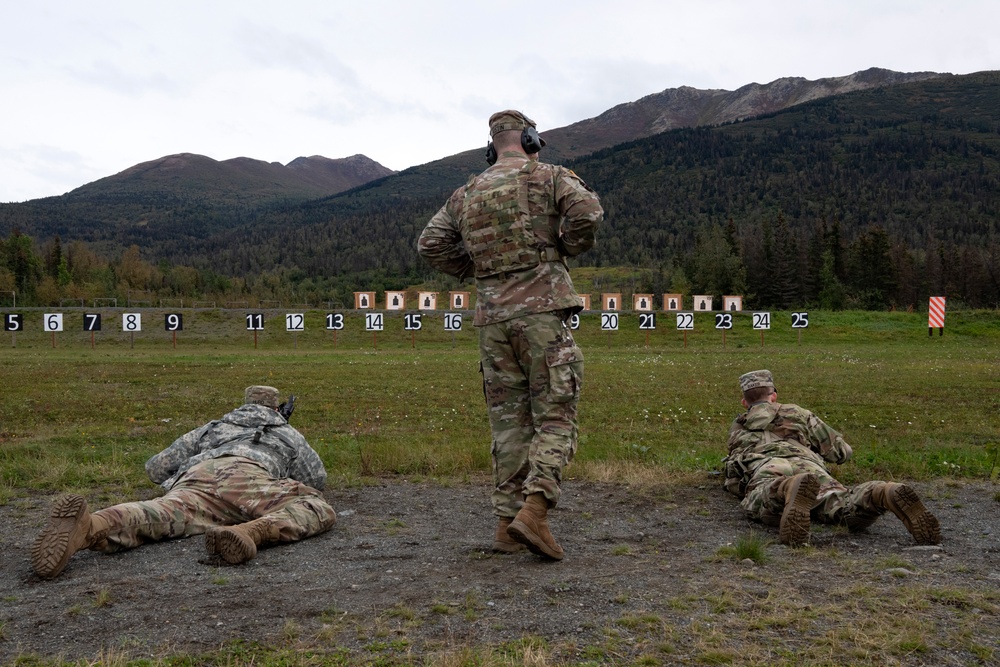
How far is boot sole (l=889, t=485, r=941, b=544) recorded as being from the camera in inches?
183

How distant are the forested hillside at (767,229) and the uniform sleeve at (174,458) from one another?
2486 inches

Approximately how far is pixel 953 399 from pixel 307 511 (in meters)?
13.3

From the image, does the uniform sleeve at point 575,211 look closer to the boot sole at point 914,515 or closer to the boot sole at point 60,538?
the boot sole at point 914,515

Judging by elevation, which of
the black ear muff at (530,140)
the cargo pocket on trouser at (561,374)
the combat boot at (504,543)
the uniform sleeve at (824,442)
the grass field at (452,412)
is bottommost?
the grass field at (452,412)

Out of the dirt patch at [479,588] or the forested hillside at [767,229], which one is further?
the forested hillside at [767,229]

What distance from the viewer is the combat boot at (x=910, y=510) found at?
466 cm

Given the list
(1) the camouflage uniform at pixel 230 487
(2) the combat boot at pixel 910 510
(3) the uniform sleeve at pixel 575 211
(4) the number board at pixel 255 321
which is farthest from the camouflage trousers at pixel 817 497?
(4) the number board at pixel 255 321

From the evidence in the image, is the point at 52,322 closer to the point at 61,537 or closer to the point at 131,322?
the point at 131,322

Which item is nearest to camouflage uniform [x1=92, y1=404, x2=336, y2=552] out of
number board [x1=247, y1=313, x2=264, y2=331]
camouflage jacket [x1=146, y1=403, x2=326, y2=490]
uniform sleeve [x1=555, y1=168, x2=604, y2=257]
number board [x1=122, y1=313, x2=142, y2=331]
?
camouflage jacket [x1=146, y1=403, x2=326, y2=490]

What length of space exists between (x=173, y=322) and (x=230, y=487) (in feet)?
146

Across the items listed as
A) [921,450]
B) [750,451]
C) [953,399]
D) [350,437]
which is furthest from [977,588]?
[953,399]

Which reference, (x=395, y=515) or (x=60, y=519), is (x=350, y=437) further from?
(x=60, y=519)

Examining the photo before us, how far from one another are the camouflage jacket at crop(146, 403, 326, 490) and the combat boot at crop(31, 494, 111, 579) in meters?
1.11

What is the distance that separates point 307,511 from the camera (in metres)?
5.08
